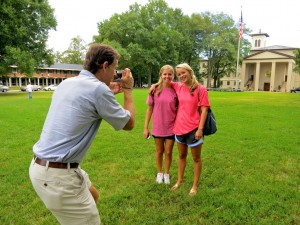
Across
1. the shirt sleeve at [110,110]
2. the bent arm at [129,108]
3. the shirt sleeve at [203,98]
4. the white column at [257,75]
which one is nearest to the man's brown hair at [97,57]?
the shirt sleeve at [110,110]

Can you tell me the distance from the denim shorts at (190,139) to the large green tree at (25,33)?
30122mm

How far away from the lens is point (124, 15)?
5291cm

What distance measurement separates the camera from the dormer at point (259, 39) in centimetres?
8294

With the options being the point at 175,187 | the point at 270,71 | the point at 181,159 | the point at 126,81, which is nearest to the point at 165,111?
the point at 181,159

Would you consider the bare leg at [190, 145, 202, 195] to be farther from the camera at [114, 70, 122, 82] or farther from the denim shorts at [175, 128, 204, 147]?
the camera at [114, 70, 122, 82]

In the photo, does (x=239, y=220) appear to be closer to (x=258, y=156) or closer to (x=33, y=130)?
(x=258, y=156)

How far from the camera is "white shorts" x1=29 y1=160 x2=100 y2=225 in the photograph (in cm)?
196

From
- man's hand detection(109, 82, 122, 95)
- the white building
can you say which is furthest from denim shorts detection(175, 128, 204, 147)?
the white building

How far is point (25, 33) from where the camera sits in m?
32.1

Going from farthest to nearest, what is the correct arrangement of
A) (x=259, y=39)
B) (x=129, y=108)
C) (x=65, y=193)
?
(x=259, y=39) → (x=129, y=108) → (x=65, y=193)

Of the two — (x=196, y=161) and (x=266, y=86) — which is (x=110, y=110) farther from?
(x=266, y=86)

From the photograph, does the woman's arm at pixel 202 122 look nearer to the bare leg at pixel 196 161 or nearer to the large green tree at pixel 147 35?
the bare leg at pixel 196 161

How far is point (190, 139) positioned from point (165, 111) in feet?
2.13

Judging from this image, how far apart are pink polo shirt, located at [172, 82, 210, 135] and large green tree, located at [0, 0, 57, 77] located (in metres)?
30.0
